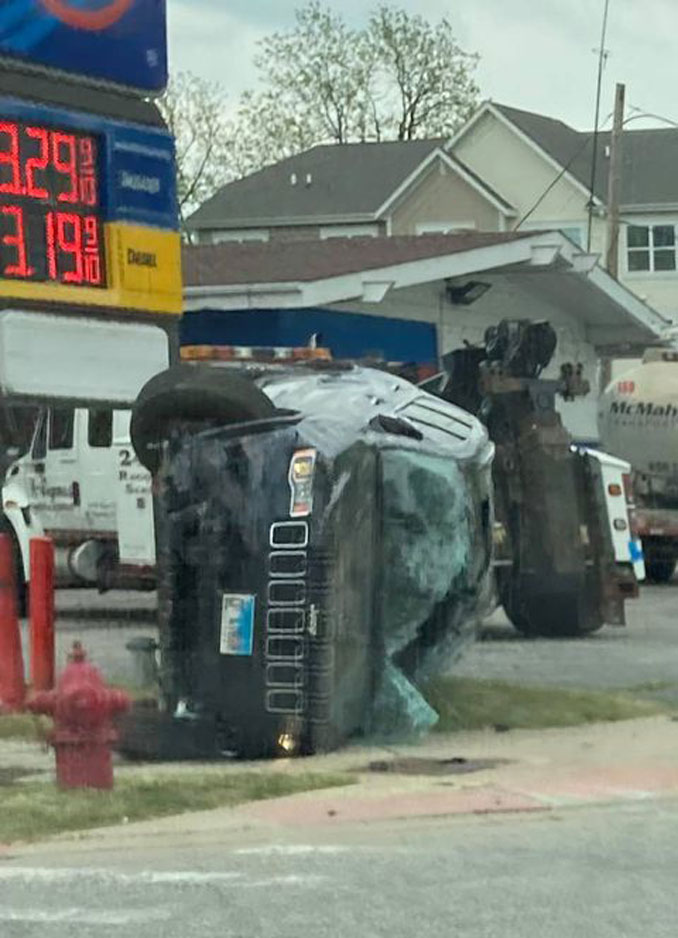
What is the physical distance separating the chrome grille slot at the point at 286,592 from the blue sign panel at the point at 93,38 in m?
3.94

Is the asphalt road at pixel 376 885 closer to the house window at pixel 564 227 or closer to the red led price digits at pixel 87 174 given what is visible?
the red led price digits at pixel 87 174

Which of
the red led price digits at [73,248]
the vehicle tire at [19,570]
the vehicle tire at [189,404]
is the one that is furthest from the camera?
the vehicle tire at [19,570]

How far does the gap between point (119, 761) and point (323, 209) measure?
44592mm

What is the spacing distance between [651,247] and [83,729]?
44.0 meters

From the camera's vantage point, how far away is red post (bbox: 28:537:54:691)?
12.5 meters

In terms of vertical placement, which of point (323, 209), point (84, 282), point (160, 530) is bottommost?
point (160, 530)

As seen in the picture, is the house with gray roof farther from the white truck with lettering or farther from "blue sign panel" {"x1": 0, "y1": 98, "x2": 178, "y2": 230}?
"blue sign panel" {"x1": 0, "y1": 98, "x2": 178, "y2": 230}

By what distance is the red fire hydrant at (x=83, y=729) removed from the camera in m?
9.35

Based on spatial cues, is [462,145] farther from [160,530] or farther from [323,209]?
[160,530]

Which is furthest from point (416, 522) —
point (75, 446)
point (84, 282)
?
point (75, 446)

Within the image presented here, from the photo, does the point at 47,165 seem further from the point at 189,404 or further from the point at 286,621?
the point at 286,621

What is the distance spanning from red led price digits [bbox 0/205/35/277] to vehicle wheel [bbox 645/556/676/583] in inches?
597

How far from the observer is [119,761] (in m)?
10.8

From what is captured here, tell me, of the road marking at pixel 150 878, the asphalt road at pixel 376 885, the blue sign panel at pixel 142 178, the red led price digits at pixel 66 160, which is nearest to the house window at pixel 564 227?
the blue sign panel at pixel 142 178
